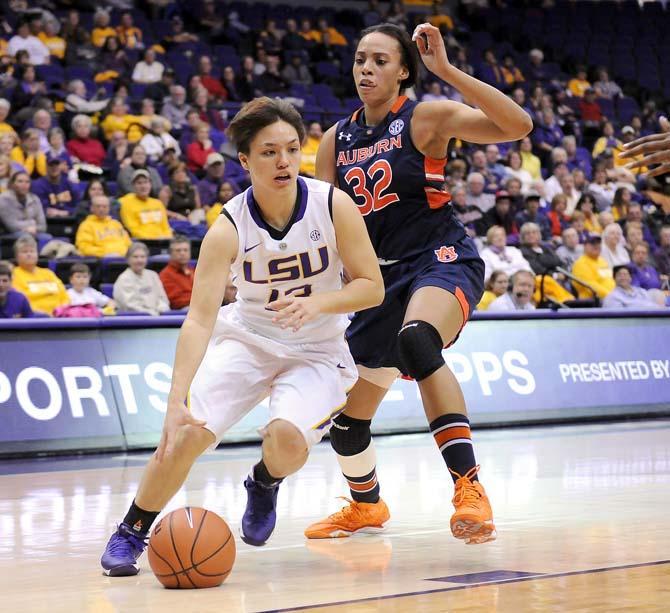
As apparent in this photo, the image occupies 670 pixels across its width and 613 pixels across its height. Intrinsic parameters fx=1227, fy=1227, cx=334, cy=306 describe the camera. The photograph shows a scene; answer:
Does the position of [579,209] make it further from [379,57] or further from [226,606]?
[226,606]

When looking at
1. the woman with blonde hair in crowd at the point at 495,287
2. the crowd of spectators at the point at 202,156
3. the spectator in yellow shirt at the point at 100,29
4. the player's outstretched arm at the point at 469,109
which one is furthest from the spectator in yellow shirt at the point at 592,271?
the player's outstretched arm at the point at 469,109

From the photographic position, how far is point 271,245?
183 inches

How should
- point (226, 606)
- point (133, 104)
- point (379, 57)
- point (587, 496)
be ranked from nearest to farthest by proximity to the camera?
point (226, 606) → point (379, 57) → point (587, 496) → point (133, 104)

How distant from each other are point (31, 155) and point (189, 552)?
30.5 feet

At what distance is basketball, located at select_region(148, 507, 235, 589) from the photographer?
4.18m

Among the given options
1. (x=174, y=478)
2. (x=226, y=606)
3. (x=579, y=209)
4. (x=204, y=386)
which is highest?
(x=579, y=209)

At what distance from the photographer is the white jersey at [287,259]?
4.66 m

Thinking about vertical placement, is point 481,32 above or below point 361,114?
above

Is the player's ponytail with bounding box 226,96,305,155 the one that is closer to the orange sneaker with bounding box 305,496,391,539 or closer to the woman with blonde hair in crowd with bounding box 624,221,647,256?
the orange sneaker with bounding box 305,496,391,539

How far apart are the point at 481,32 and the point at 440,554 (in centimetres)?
1758

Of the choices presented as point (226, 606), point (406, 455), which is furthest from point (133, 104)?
point (226, 606)

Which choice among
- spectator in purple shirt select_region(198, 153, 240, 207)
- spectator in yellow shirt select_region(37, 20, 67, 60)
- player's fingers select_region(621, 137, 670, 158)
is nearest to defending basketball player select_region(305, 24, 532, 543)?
player's fingers select_region(621, 137, 670, 158)

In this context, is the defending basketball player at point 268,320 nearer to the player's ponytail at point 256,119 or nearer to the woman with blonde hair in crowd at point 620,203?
the player's ponytail at point 256,119

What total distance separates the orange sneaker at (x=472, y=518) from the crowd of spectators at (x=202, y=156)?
16.9 feet
